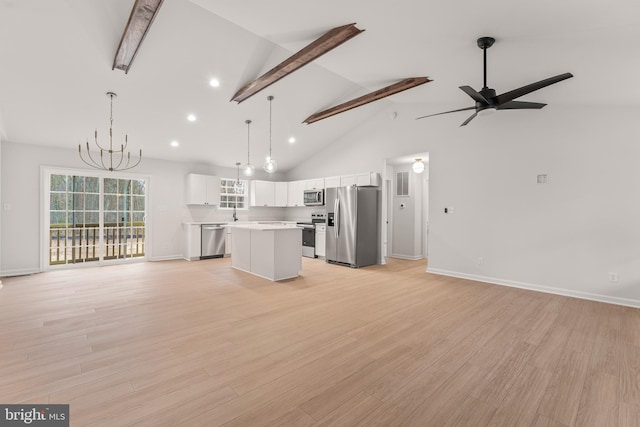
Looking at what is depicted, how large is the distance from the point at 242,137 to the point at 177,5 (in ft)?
11.1

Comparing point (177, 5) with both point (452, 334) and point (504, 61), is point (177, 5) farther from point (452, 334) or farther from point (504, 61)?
point (452, 334)

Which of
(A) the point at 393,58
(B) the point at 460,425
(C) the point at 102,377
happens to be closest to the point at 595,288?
(B) the point at 460,425

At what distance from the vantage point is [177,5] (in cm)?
324

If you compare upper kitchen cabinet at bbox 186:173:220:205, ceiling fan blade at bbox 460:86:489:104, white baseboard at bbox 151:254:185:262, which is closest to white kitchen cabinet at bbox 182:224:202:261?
white baseboard at bbox 151:254:185:262

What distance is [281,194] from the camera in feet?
28.4

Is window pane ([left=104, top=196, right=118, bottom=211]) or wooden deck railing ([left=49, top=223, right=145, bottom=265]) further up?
window pane ([left=104, top=196, right=118, bottom=211])

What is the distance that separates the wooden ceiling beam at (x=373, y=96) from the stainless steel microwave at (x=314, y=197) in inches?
72.7

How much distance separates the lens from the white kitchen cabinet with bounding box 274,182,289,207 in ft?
28.4

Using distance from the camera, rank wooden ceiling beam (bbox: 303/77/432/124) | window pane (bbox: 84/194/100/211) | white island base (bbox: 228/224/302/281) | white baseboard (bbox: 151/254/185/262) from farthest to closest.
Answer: white baseboard (bbox: 151/254/185/262) → window pane (bbox: 84/194/100/211) → white island base (bbox: 228/224/302/281) → wooden ceiling beam (bbox: 303/77/432/124)

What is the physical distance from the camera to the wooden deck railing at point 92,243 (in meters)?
5.81

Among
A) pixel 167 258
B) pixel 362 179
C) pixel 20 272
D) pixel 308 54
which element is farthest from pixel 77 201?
pixel 362 179

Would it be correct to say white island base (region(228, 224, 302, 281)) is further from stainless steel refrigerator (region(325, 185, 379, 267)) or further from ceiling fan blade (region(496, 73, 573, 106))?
ceiling fan blade (region(496, 73, 573, 106))

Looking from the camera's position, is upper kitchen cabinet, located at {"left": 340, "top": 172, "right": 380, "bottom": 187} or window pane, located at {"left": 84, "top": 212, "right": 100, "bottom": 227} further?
upper kitchen cabinet, located at {"left": 340, "top": 172, "right": 380, "bottom": 187}

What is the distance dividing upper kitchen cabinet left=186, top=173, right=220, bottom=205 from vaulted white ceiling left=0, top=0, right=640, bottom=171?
1381mm
